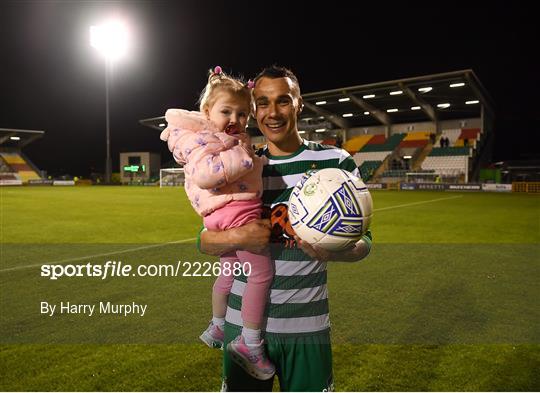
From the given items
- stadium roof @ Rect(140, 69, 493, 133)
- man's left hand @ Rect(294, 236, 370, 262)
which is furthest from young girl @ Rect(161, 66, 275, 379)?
stadium roof @ Rect(140, 69, 493, 133)

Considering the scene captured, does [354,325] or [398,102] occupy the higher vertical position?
[398,102]

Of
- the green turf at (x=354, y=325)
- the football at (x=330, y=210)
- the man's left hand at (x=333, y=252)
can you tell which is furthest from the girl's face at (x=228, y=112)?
the green turf at (x=354, y=325)

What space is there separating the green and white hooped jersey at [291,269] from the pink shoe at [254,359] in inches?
3.4

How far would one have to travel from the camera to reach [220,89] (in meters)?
1.98

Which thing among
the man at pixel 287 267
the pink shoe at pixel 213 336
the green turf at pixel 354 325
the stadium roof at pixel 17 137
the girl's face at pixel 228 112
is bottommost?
the green turf at pixel 354 325

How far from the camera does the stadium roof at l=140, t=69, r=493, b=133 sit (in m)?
31.9

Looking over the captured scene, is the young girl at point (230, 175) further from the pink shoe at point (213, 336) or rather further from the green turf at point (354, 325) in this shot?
→ the green turf at point (354, 325)

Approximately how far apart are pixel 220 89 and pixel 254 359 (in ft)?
4.16

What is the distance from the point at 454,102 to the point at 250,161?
39512 mm

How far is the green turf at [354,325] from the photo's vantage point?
9.37 feet

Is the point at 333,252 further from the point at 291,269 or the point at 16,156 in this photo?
the point at 16,156

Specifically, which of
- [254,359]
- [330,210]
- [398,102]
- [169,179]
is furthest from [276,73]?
[169,179]

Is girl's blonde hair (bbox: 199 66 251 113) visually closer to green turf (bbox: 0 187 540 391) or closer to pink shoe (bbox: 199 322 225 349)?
pink shoe (bbox: 199 322 225 349)
